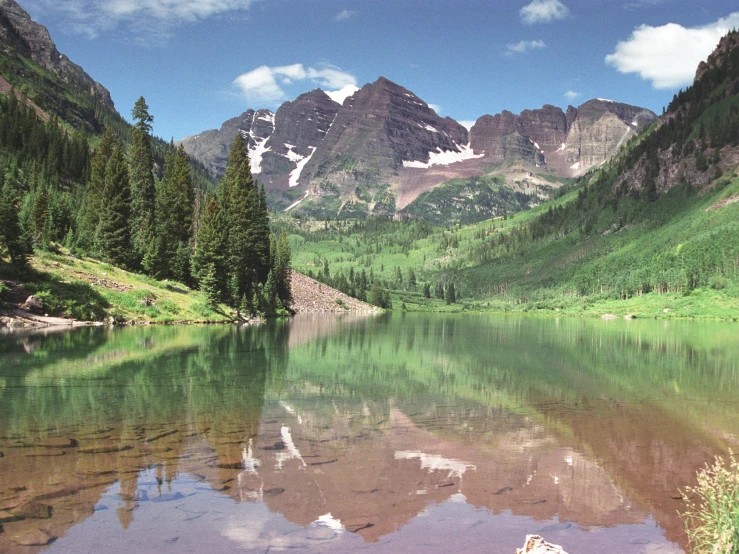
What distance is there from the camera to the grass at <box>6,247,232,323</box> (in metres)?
67.4

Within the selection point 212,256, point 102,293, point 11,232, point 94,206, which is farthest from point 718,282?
point 11,232

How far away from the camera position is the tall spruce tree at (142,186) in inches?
3962

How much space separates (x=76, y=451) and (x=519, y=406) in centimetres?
1849

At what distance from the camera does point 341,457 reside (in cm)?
1753

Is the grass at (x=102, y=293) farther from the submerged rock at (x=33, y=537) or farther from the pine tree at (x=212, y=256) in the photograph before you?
the submerged rock at (x=33, y=537)

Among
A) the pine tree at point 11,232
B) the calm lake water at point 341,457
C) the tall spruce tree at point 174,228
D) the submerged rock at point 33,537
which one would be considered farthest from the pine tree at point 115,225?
the submerged rock at point 33,537

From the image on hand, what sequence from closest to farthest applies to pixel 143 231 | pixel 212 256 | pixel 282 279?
pixel 212 256
pixel 143 231
pixel 282 279

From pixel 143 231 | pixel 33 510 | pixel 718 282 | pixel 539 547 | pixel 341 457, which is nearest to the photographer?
pixel 539 547

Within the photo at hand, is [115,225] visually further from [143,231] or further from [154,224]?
[154,224]

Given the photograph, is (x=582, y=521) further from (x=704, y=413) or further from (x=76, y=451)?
(x=704, y=413)

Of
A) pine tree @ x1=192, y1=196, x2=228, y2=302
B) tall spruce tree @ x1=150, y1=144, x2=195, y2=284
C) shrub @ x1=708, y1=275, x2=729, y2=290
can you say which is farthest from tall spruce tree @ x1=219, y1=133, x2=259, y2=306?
shrub @ x1=708, y1=275, x2=729, y2=290

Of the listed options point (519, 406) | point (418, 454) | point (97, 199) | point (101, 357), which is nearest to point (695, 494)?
point (418, 454)

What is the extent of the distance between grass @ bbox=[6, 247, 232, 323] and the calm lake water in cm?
3367

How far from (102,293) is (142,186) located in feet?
142
